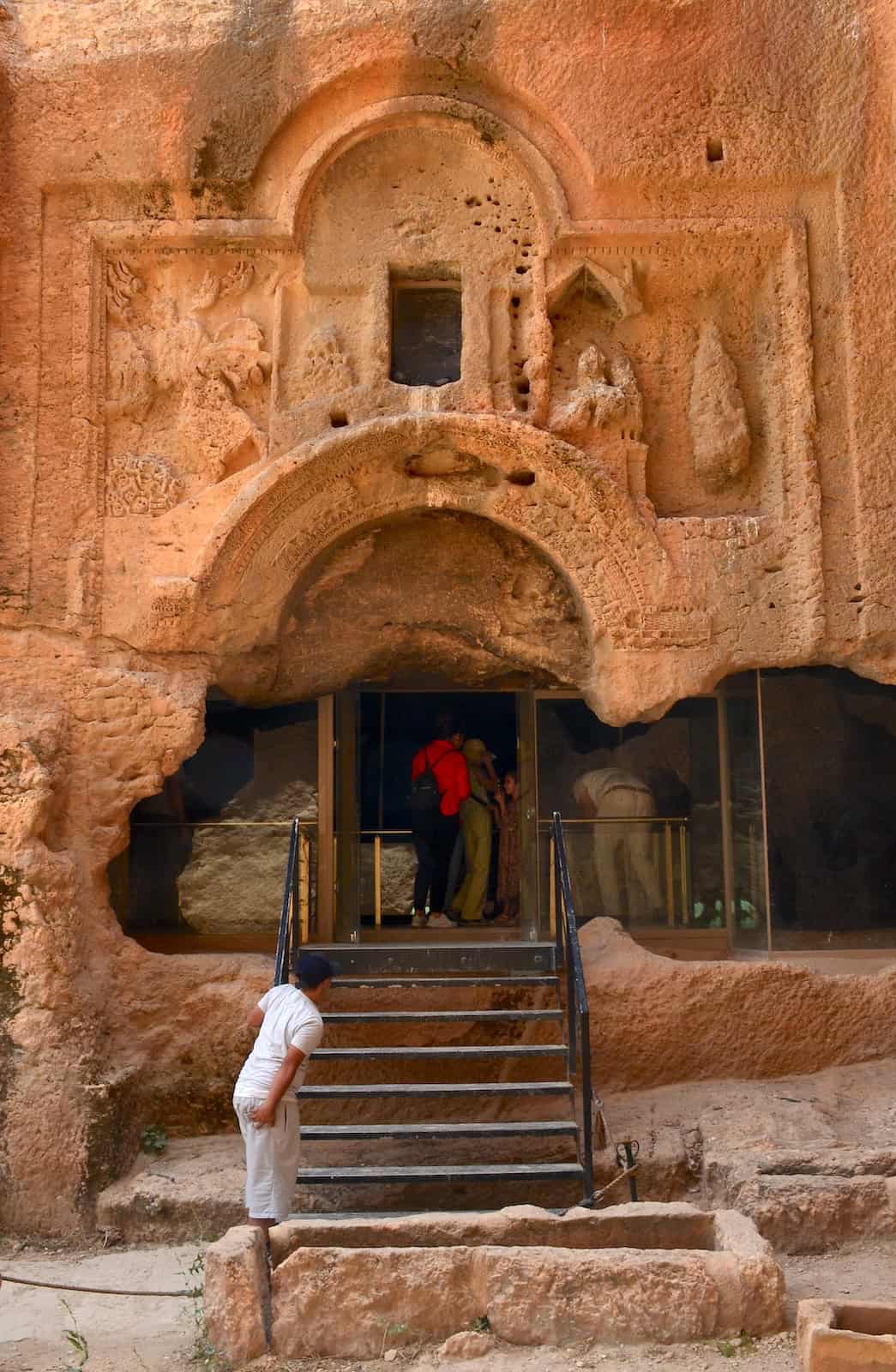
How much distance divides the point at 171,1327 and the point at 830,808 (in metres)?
4.81

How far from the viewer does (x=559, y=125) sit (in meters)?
7.48

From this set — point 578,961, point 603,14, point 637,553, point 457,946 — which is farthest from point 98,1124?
point 603,14

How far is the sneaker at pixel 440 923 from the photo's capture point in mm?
8531

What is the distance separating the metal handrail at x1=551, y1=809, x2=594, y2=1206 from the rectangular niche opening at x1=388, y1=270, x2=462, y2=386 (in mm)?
2893

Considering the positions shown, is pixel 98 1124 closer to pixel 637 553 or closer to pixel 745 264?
pixel 637 553

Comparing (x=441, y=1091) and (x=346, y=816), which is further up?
(x=346, y=816)

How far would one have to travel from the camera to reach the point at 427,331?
7828mm

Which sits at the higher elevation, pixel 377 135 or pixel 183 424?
pixel 377 135

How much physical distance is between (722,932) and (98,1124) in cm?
404

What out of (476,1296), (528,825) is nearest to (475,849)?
(528,825)

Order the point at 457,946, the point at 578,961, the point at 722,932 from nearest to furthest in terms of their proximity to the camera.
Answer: the point at 578,961
the point at 457,946
the point at 722,932

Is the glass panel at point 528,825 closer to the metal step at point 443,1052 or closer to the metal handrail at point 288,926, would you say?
the metal handrail at point 288,926

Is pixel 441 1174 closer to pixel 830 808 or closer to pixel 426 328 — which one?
pixel 830 808

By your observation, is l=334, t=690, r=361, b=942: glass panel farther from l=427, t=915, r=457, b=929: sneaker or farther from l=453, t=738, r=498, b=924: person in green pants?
l=453, t=738, r=498, b=924: person in green pants
